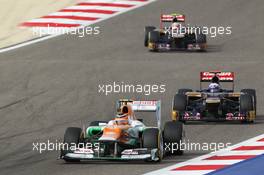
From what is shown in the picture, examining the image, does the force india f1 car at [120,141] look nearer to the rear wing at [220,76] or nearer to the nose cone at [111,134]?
the nose cone at [111,134]

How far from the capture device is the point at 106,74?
110ft

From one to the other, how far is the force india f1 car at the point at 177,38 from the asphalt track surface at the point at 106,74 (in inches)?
13.7

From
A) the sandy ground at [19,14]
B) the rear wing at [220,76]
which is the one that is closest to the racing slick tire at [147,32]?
the sandy ground at [19,14]

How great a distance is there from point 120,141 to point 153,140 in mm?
661

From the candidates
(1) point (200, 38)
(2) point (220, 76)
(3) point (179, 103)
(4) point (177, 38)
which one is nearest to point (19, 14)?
(4) point (177, 38)

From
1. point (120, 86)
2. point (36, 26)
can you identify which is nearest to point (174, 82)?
point (120, 86)

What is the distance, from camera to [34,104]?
29.2 m

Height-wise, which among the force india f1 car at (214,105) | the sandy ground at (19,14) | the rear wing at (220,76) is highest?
the sandy ground at (19,14)

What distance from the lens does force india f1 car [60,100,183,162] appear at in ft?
67.0

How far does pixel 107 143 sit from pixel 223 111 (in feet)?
21.7

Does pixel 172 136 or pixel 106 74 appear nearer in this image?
pixel 172 136

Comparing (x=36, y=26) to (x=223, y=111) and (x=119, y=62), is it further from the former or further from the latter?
(x=223, y=111)

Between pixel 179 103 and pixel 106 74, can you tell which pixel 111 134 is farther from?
pixel 106 74

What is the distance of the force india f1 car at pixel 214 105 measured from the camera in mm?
26078
